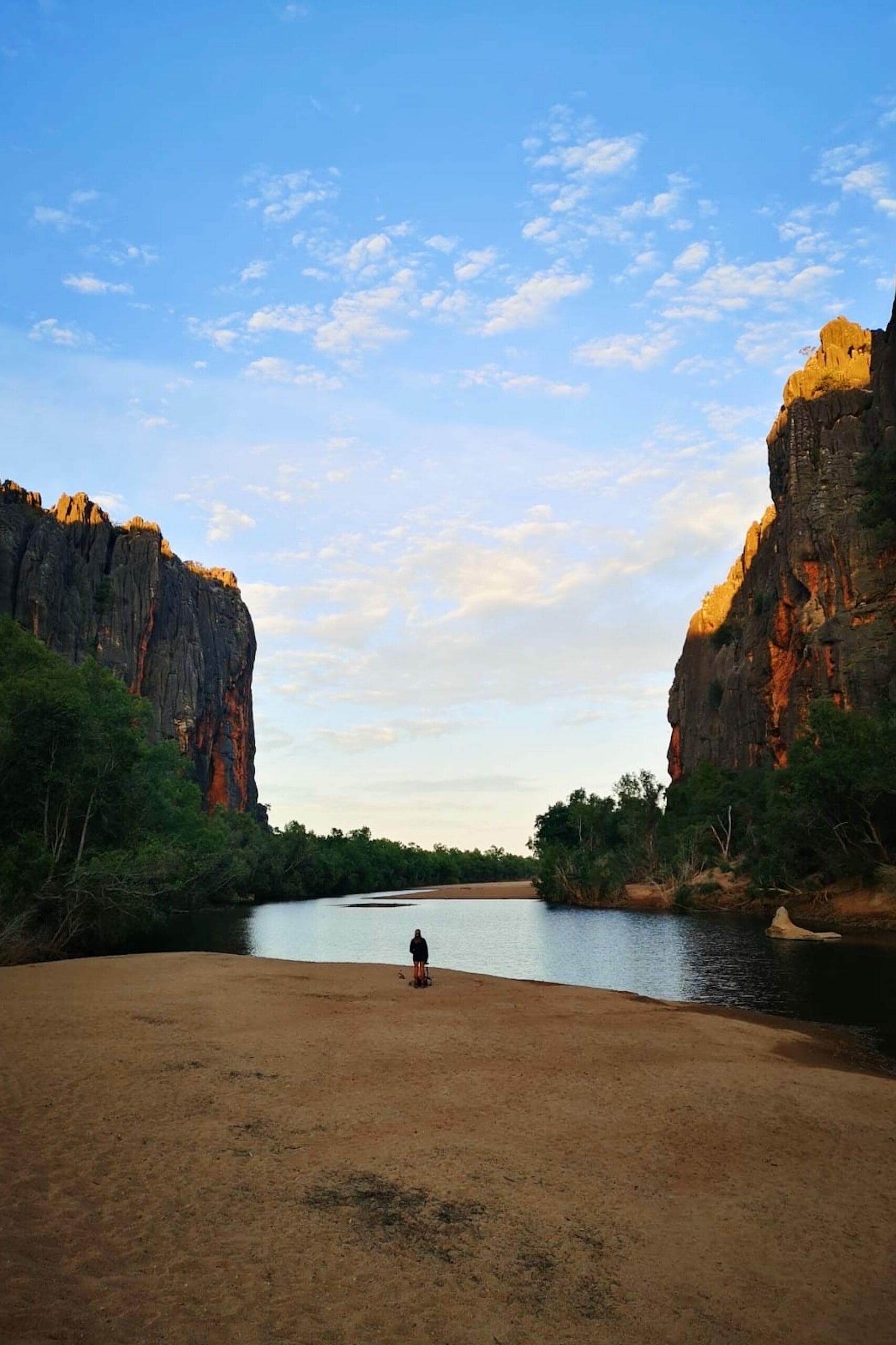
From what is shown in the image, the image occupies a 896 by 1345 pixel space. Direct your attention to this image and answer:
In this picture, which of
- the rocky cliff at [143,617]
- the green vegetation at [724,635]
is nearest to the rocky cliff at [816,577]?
the green vegetation at [724,635]

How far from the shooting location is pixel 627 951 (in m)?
36.8

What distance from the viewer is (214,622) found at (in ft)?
476

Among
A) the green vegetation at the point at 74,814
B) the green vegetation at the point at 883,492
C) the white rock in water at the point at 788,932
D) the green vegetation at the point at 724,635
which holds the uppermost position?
the green vegetation at the point at 724,635

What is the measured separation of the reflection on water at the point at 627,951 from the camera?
76.5 ft

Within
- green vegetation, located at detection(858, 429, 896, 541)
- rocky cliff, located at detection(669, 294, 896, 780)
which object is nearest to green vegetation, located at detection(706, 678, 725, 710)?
rocky cliff, located at detection(669, 294, 896, 780)

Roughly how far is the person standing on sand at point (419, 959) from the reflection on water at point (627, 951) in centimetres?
492

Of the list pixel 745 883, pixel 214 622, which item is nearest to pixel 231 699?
pixel 214 622

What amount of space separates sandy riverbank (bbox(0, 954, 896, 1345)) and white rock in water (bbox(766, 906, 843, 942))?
24.8 metres

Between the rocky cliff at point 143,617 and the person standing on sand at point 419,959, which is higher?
the rocky cliff at point 143,617

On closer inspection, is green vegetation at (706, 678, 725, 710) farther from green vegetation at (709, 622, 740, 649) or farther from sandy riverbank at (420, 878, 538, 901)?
sandy riverbank at (420, 878, 538, 901)

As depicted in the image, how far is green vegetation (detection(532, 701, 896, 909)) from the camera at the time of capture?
47.0 meters

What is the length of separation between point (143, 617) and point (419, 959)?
4198 inches

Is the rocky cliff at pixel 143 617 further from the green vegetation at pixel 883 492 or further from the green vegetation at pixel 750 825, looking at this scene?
the green vegetation at pixel 883 492

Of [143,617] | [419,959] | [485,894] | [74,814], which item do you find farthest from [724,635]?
[419,959]
